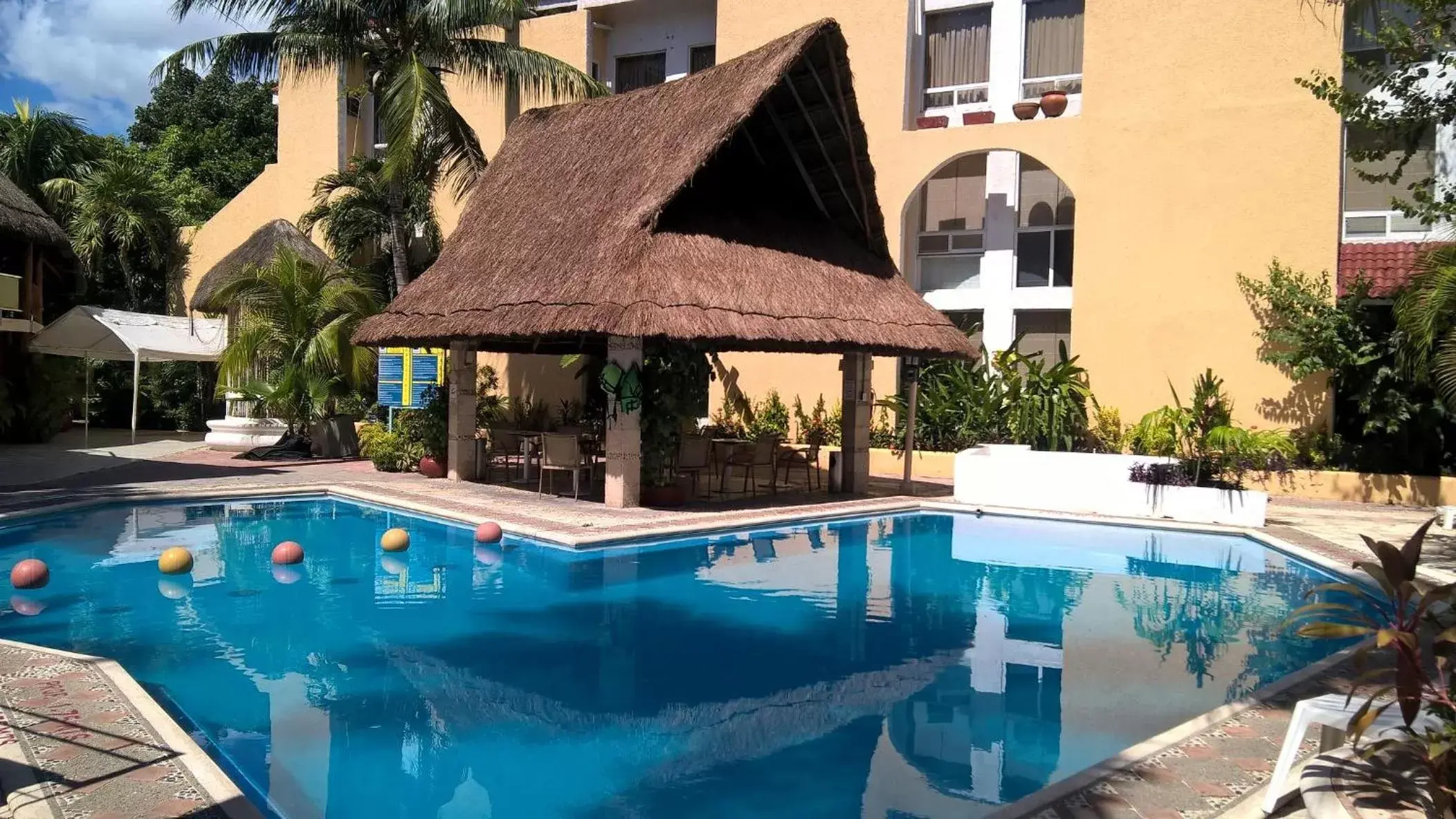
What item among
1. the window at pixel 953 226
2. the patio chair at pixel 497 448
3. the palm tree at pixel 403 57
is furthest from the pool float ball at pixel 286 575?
the window at pixel 953 226

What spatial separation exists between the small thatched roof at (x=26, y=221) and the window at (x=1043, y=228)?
1814cm

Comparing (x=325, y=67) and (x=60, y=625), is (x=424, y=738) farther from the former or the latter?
(x=325, y=67)

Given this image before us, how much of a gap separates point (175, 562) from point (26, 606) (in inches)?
57.1

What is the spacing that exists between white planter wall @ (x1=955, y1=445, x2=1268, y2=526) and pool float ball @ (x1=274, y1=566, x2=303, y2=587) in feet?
29.8

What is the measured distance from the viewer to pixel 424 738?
5551mm

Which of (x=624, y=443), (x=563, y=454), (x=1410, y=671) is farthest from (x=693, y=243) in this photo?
(x=1410, y=671)

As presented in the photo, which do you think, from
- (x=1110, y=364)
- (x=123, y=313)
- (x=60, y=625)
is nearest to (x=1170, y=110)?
(x=1110, y=364)

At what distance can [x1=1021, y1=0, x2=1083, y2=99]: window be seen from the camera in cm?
1895

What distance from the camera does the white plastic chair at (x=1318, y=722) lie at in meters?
4.41

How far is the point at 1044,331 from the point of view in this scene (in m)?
19.6

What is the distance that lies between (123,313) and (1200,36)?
20268 millimetres

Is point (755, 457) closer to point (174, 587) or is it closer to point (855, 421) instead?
point (855, 421)

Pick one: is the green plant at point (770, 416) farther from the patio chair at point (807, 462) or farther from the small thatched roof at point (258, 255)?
the small thatched roof at point (258, 255)

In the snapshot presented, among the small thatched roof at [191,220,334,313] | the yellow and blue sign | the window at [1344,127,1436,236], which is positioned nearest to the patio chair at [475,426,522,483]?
the yellow and blue sign
